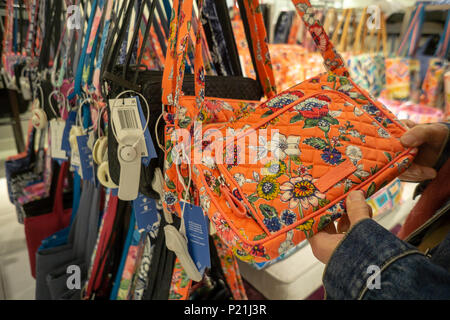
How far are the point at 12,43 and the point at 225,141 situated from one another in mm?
1340

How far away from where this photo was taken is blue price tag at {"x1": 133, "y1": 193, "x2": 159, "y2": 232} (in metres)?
0.62

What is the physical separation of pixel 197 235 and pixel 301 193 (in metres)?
0.20

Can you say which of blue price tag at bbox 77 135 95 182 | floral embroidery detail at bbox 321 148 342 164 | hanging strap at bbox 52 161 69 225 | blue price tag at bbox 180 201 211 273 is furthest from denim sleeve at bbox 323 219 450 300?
hanging strap at bbox 52 161 69 225

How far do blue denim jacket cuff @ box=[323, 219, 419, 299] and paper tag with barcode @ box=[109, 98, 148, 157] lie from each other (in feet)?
1.21

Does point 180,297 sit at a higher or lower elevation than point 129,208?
lower

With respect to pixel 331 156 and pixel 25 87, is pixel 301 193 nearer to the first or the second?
pixel 331 156

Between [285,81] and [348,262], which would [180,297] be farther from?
[285,81]

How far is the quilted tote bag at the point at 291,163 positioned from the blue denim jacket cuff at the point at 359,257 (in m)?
0.06

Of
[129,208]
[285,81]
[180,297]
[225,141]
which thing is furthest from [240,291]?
[285,81]

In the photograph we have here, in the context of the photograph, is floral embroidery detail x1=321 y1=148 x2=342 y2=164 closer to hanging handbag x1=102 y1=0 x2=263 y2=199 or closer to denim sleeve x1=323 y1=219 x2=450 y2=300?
denim sleeve x1=323 y1=219 x2=450 y2=300

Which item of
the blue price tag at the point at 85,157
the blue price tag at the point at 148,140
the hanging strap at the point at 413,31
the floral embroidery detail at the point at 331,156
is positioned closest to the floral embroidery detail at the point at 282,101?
the floral embroidery detail at the point at 331,156

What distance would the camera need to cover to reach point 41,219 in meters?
1.11
